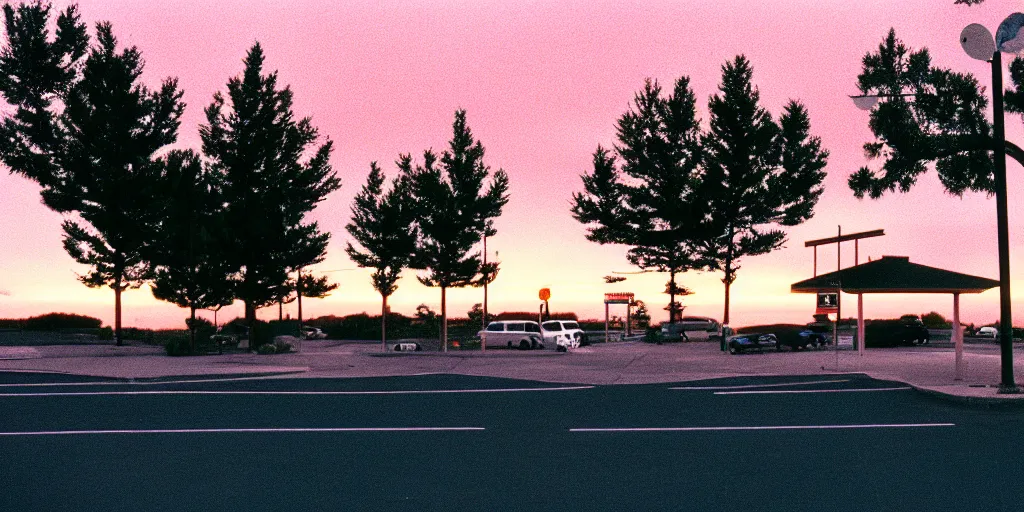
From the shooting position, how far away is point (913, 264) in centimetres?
2588

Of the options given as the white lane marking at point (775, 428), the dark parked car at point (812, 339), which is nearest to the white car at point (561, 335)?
the dark parked car at point (812, 339)

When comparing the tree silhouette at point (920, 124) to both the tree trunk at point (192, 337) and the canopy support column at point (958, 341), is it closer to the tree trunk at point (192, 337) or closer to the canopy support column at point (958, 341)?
the canopy support column at point (958, 341)

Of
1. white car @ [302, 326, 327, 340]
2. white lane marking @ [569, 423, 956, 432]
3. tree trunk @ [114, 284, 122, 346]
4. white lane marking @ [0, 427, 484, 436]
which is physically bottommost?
white car @ [302, 326, 327, 340]

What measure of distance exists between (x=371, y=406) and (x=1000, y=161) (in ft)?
46.5

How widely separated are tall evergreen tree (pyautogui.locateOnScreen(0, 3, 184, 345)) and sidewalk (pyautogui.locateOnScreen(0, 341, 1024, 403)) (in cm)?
1307

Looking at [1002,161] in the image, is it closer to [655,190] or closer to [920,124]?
[920,124]

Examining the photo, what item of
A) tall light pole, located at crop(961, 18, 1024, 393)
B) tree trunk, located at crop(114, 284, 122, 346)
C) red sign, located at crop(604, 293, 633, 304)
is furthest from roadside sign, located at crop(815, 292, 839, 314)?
tree trunk, located at crop(114, 284, 122, 346)

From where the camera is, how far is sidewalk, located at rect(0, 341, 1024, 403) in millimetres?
24797

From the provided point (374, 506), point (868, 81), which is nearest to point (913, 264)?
point (868, 81)

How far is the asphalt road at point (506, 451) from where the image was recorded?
901cm

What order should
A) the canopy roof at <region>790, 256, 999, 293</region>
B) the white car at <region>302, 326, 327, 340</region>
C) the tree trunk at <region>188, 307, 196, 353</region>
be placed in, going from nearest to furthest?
the canopy roof at <region>790, 256, 999, 293</region>
the tree trunk at <region>188, 307, 196, 353</region>
the white car at <region>302, 326, 327, 340</region>

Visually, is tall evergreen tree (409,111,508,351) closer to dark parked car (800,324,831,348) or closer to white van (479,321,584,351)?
white van (479,321,584,351)

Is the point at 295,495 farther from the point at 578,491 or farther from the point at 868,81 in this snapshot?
the point at 868,81

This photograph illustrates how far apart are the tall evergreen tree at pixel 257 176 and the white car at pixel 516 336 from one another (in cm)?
1408
